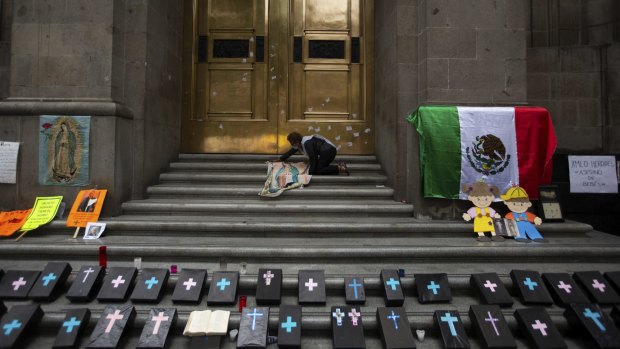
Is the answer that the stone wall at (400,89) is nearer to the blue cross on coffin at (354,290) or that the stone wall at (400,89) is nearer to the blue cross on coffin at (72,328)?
the blue cross on coffin at (354,290)

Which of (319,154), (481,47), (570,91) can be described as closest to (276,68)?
(319,154)

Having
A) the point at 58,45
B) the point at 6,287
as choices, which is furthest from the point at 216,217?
the point at 58,45

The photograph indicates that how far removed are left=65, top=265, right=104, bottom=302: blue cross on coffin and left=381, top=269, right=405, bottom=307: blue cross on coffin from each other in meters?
2.57

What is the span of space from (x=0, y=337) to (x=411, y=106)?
516 cm

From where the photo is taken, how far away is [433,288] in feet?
10.3

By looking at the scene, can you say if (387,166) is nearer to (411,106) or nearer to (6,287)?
(411,106)

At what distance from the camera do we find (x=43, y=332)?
2832 mm

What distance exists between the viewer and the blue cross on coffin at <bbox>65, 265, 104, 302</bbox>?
301 cm

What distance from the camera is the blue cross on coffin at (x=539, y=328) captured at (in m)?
2.58

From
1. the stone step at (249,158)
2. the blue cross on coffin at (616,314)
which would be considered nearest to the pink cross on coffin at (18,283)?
the stone step at (249,158)

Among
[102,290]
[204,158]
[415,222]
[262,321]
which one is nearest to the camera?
[262,321]

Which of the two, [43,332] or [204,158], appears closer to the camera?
[43,332]

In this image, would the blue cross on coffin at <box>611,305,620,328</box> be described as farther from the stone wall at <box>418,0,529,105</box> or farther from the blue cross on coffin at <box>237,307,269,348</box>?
the stone wall at <box>418,0,529,105</box>

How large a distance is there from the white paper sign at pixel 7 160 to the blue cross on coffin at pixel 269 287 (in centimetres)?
389
